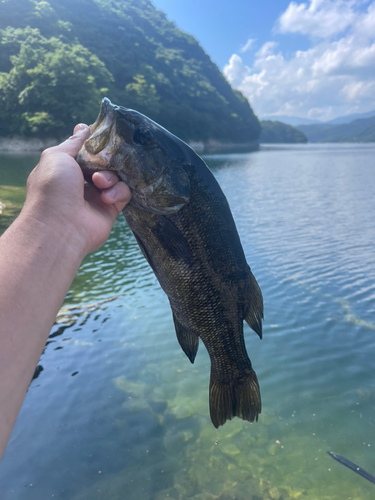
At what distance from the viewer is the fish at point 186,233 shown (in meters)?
2.46

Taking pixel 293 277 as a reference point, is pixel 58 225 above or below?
above

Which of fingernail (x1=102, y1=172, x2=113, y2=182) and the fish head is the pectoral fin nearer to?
the fish head

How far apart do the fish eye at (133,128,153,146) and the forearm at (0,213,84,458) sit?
932 millimetres

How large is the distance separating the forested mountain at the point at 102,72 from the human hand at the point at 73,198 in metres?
61.5

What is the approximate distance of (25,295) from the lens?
154 cm

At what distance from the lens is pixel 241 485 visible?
492cm

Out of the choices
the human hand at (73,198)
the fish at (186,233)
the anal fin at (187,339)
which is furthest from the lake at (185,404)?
the human hand at (73,198)

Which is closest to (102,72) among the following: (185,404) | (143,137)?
(185,404)

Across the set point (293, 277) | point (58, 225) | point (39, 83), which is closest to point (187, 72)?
point (39, 83)

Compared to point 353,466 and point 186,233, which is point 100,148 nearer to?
point 186,233

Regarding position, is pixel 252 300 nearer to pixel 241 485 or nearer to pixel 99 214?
pixel 99 214

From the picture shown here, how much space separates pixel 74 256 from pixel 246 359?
6.11 feet

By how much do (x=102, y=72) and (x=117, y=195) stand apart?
85.4 meters

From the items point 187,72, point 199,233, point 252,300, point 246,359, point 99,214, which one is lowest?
point 246,359
